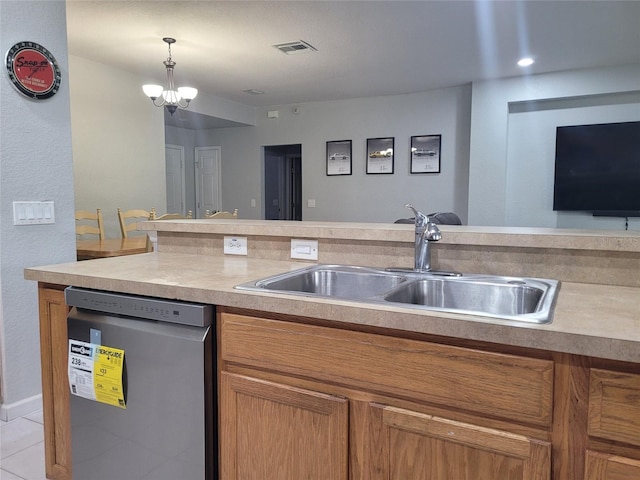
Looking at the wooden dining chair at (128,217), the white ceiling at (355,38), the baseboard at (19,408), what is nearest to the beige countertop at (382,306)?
the baseboard at (19,408)

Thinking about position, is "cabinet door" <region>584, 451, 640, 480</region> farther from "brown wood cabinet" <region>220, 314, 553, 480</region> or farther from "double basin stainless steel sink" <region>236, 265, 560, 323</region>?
"double basin stainless steel sink" <region>236, 265, 560, 323</region>

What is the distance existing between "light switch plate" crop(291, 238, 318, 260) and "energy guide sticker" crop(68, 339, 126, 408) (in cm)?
72

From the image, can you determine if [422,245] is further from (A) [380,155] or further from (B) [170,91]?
(A) [380,155]

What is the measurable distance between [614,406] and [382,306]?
49cm

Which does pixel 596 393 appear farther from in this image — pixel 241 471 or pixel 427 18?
pixel 427 18

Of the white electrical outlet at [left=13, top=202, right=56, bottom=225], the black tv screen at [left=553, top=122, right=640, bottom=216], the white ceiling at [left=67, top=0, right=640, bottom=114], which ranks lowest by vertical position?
the white electrical outlet at [left=13, top=202, right=56, bottom=225]

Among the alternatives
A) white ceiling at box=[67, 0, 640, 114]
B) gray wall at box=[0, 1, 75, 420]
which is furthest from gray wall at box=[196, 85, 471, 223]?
gray wall at box=[0, 1, 75, 420]

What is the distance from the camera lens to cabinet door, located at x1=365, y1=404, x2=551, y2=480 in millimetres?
888

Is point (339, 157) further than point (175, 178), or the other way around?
point (175, 178)

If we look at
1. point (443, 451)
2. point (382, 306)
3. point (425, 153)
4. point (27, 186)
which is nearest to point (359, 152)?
point (425, 153)

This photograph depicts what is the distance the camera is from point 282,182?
7875 millimetres

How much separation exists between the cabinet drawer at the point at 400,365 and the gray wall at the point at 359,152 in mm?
4906

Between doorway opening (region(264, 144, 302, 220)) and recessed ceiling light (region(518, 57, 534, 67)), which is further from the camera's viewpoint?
doorway opening (region(264, 144, 302, 220))

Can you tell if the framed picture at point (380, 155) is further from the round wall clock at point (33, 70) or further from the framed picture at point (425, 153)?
the round wall clock at point (33, 70)
